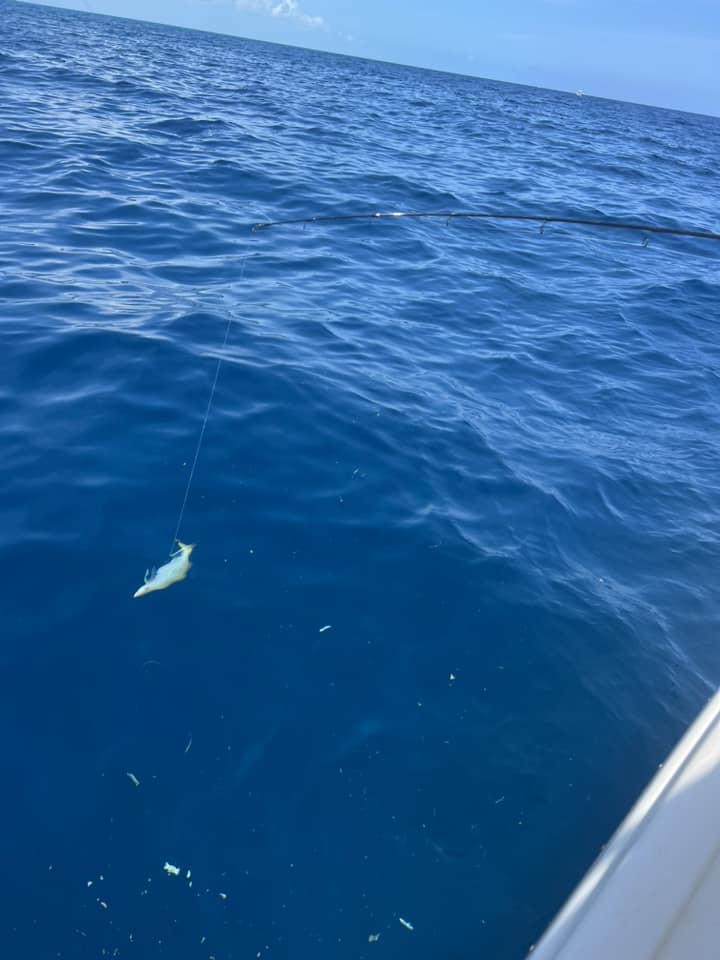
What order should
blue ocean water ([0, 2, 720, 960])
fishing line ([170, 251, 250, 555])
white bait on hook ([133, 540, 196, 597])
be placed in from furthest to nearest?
fishing line ([170, 251, 250, 555]) → white bait on hook ([133, 540, 196, 597]) → blue ocean water ([0, 2, 720, 960])

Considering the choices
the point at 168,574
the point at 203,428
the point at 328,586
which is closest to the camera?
the point at 168,574

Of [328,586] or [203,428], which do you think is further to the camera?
[203,428]

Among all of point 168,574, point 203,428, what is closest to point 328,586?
point 168,574

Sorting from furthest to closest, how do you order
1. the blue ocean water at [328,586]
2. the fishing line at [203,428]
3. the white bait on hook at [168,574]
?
the fishing line at [203,428], the white bait on hook at [168,574], the blue ocean water at [328,586]

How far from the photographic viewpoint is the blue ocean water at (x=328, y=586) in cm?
278

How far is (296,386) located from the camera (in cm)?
600

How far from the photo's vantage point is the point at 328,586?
13.2 ft

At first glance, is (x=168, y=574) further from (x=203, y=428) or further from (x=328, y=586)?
(x=203, y=428)

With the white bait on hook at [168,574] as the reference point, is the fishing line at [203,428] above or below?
above

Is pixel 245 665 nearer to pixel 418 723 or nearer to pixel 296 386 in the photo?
pixel 418 723

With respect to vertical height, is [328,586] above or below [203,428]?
below

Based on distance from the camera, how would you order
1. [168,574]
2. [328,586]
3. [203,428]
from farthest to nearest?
[203,428] < [328,586] < [168,574]

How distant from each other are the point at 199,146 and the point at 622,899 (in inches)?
611

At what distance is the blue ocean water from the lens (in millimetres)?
2777
